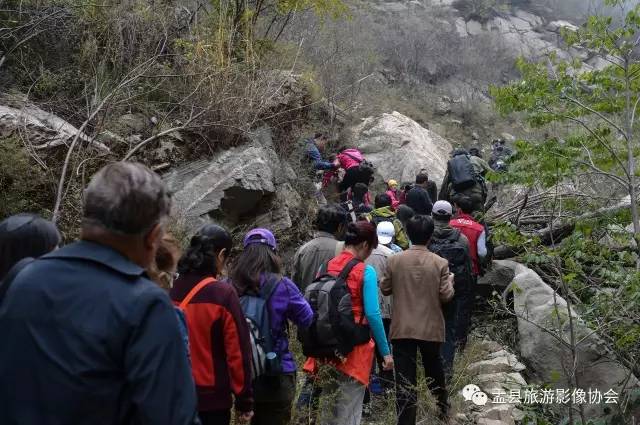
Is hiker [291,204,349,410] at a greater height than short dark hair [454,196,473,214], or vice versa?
hiker [291,204,349,410]

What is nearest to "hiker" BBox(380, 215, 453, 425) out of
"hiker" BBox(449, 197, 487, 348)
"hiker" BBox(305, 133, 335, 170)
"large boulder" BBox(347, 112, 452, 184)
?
"hiker" BBox(449, 197, 487, 348)

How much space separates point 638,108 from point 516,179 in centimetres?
173

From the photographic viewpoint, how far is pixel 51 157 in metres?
6.38

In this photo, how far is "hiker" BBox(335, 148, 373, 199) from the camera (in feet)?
32.9

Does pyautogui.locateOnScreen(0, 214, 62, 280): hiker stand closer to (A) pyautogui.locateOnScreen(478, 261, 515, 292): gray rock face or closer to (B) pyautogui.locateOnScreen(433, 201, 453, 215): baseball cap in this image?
(B) pyautogui.locateOnScreen(433, 201, 453, 215): baseball cap

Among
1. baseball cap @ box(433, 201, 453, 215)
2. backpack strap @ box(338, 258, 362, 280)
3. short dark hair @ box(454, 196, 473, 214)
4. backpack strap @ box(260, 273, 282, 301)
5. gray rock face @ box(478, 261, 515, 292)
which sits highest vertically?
backpack strap @ box(260, 273, 282, 301)

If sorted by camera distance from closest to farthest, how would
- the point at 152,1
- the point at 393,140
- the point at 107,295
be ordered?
1. the point at 107,295
2. the point at 152,1
3. the point at 393,140

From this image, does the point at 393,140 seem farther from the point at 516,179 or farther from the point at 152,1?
the point at 516,179

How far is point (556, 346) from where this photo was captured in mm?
6172

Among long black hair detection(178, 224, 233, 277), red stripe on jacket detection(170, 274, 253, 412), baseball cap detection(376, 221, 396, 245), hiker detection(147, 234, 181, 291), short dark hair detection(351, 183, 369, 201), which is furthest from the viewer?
short dark hair detection(351, 183, 369, 201)

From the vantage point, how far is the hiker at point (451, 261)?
571cm

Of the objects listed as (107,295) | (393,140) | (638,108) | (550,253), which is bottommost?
(393,140)

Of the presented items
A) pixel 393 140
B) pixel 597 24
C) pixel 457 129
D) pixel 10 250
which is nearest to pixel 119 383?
pixel 10 250

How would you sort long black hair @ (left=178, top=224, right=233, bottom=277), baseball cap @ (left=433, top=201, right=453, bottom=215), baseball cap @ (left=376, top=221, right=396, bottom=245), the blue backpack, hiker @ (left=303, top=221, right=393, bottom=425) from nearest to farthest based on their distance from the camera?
long black hair @ (left=178, top=224, right=233, bottom=277), the blue backpack, hiker @ (left=303, top=221, right=393, bottom=425), baseball cap @ (left=433, top=201, right=453, bottom=215), baseball cap @ (left=376, top=221, right=396, bottom=245)
